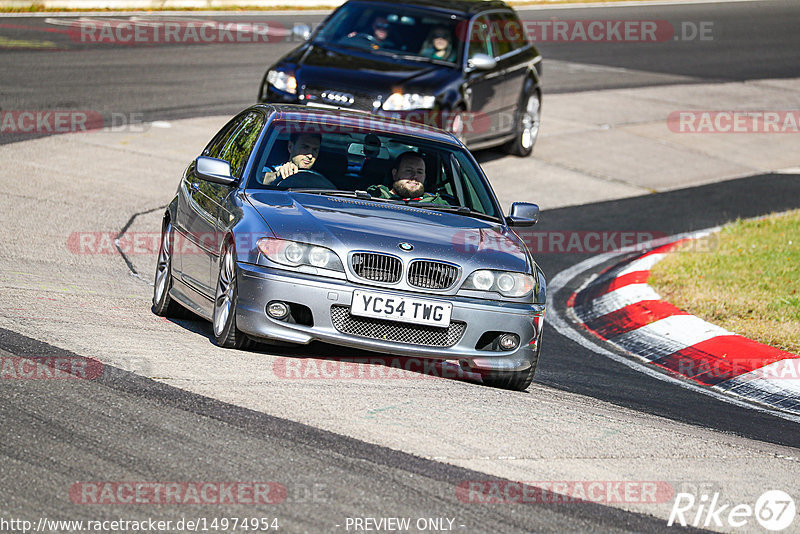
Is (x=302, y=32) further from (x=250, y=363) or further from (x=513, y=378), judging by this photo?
(x=250, y=363)

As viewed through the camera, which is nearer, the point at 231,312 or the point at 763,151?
the point at 231,312

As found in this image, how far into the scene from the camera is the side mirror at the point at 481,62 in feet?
49.7

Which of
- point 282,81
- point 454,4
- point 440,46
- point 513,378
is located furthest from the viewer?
point 454,4

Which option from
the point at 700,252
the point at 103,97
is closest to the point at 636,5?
the point at 103,97

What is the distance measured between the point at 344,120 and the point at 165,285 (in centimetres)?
166

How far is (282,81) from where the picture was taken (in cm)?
1421

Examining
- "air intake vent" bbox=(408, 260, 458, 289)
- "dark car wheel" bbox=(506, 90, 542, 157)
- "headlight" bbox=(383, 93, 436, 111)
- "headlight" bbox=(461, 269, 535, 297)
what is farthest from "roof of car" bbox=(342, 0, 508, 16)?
"air intake vent" bbox=(408, 260, 458, 289)

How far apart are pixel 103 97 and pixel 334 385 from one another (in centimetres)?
1191

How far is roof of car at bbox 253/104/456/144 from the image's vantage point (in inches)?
324

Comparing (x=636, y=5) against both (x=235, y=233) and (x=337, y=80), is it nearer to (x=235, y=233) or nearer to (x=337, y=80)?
(x=337, y=80)

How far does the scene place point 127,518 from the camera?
435 cm

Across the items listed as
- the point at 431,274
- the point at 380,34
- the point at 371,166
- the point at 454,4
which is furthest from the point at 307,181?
the point at 454,4

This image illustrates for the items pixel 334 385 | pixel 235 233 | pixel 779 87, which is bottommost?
pixel 779 87

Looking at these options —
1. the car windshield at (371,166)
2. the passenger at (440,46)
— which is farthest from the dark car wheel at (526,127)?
the car windshield at (371,166)
